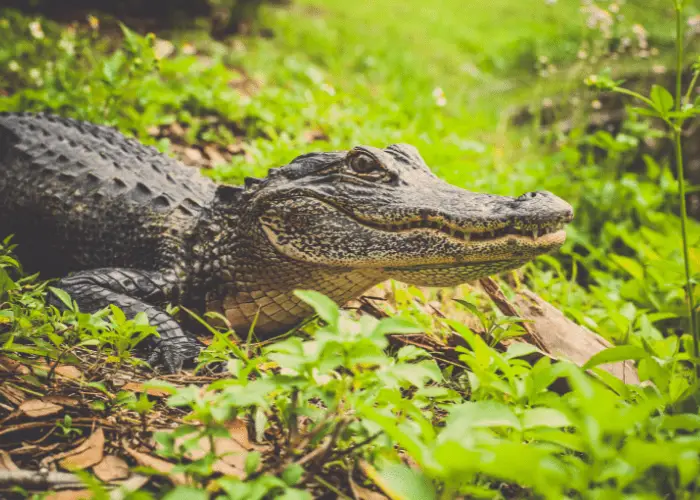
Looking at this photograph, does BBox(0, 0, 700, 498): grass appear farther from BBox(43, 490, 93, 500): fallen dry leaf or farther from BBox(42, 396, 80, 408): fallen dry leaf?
BBox(43, 490, 93, 500): fallen dry leaf

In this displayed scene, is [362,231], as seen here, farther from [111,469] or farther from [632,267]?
[632,267]

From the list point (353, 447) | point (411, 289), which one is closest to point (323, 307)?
point (353, 447)

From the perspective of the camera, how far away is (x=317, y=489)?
1.59m

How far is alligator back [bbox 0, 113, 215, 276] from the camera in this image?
299cm

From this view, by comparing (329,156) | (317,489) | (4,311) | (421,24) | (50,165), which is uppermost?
(421,24)

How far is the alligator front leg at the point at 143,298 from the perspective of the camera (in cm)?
244

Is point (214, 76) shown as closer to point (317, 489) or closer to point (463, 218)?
point (463, 218)

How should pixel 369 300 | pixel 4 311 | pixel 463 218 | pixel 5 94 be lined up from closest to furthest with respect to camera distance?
pixel 4 311 < pixel 463 218 < pixel 369 300 < pixel 5 94

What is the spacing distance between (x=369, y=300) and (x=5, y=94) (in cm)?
386

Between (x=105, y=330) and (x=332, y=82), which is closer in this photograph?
(x=105, y=330)

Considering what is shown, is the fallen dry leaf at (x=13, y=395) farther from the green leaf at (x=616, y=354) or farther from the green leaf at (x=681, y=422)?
the green leaf at (x=681, y=422)

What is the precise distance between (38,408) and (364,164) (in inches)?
61.3

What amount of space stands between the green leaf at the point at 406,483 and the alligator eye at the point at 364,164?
1.47m

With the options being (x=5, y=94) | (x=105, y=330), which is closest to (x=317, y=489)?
(x=105, y=330)
